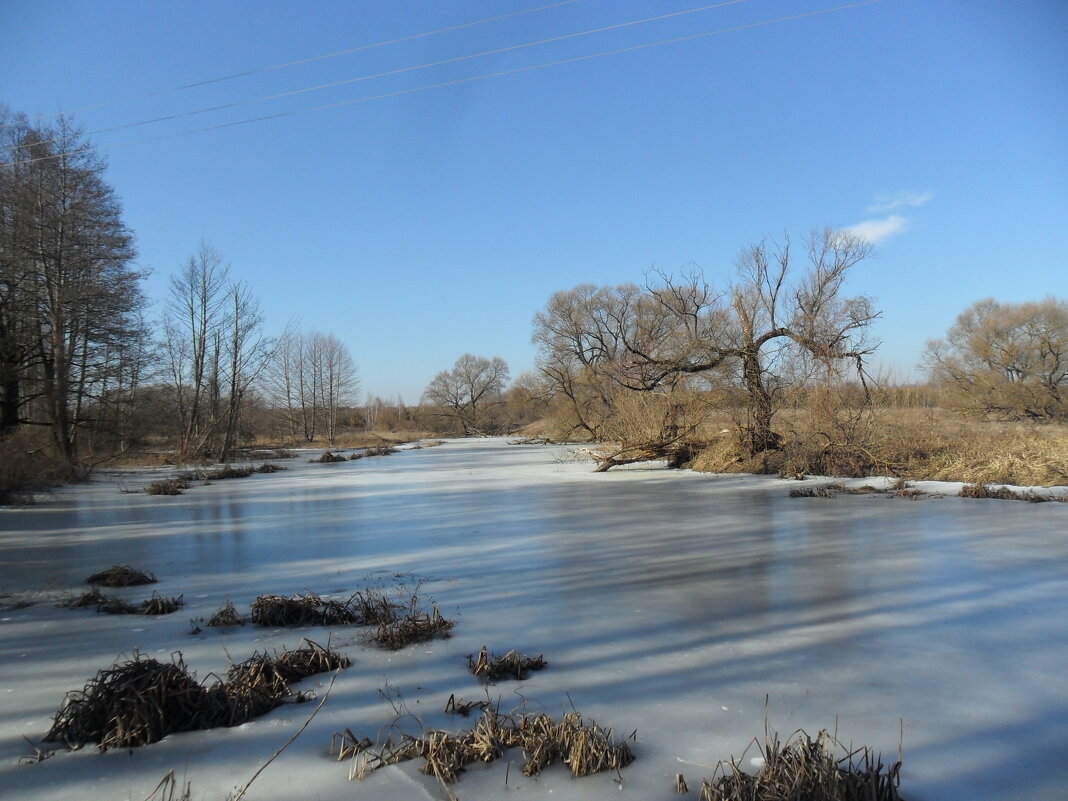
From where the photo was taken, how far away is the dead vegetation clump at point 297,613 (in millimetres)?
4344

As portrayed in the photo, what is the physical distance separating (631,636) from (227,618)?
9.26 feet

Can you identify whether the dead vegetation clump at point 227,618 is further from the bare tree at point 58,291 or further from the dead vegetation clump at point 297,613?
the bare tree at point 58,291

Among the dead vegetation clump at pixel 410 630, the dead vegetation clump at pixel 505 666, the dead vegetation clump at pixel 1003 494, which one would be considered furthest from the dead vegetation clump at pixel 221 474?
the dead vegetation clump at pixel 1003 494

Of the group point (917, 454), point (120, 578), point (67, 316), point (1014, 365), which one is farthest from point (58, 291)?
point (1014, 365)

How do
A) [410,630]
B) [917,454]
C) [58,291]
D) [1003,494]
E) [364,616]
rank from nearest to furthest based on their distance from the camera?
1. [410,630]
2. [364,616]
3. [1003,494]
4. [917,454]
5. [58,291]

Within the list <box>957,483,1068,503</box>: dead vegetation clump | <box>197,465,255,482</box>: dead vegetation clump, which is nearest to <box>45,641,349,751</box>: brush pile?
<box>957,483,1068,503</box>: dead vegetation clump

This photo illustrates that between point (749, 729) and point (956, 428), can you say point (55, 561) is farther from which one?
point (956, 428)

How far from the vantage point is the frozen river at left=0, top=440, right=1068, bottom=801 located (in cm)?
246

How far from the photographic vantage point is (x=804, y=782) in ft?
6.81

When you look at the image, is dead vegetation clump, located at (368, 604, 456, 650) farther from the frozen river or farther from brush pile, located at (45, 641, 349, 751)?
brush pile, located at (45, 641, 349, 751)

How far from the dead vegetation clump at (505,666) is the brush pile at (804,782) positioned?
1.38 metres

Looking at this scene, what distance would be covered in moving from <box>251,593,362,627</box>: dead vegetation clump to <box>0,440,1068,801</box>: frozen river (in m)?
0.17

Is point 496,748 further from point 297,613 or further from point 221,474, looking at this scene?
point 221,474

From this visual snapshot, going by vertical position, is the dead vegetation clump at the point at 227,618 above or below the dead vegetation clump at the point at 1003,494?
above
